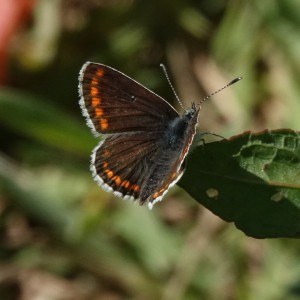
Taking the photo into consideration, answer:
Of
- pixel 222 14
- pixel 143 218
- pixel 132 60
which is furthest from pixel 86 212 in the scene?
pixel 222 14

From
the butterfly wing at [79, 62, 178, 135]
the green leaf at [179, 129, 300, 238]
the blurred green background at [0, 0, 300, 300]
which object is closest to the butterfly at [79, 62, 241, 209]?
the butterfly wing at [79, 62, 178, 135]

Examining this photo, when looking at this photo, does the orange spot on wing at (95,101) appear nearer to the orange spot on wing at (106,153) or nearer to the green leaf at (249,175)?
the orange spot on wing at (106,153)

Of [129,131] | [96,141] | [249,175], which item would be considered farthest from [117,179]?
[96,141]

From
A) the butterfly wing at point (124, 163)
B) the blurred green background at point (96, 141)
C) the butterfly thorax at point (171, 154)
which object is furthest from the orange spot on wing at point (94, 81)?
the blurred green background at point (96, 141)

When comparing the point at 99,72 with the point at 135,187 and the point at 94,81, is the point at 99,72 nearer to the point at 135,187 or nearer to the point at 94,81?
Result: the point at 94,81

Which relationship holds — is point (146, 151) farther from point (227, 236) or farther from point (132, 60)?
point (132, 60)

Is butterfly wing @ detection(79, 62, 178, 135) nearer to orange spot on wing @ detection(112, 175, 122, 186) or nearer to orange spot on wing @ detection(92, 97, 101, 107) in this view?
orange spot on wing @ detection(92, 97, 101, 107)
